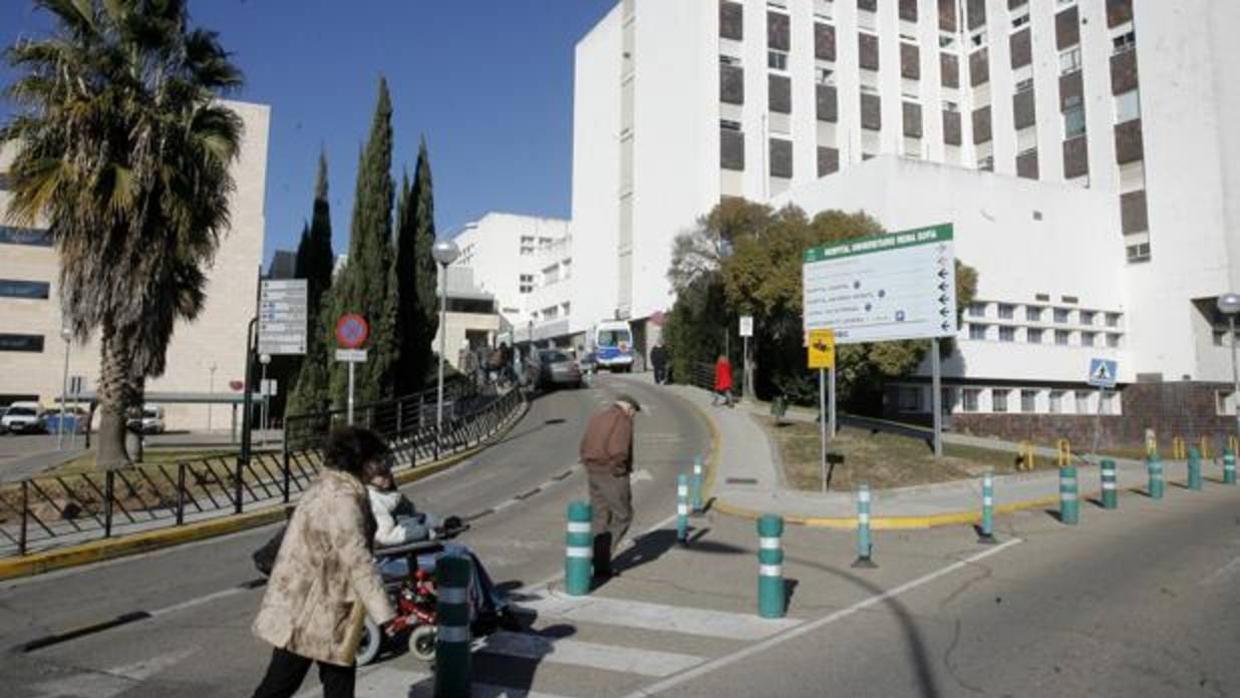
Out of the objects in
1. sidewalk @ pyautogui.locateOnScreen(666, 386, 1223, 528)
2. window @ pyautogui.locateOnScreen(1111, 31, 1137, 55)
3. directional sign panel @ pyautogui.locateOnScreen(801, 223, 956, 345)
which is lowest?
sidewalk @ pyautogui.locateOnScreen(666, 386, 1223, 528)

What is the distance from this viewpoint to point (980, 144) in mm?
52531

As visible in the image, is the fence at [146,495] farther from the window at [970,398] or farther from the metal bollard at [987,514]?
the window at [970,398]

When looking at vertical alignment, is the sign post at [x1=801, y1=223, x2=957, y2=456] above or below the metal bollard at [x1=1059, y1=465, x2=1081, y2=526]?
above

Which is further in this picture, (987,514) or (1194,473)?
(1194,473)

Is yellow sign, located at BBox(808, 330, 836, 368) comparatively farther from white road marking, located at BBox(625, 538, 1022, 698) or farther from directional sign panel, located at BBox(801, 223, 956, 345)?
white road marking, located at BBox(625, 538, 1022, 698)

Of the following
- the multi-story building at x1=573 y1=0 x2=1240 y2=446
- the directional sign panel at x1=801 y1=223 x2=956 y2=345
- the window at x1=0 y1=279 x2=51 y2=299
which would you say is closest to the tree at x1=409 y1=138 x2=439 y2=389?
the directional sign panel at x1=801 y1=223 x2=956 y2=345

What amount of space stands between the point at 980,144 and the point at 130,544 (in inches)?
2041

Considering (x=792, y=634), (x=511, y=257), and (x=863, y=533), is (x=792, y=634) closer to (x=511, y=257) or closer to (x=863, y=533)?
(x=863, y=533)

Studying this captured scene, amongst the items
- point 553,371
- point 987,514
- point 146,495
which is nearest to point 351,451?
point 987,514

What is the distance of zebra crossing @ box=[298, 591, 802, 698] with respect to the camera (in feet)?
18.7

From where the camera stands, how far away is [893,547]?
11.3m

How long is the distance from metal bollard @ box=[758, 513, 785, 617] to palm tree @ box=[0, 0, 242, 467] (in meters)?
13.6

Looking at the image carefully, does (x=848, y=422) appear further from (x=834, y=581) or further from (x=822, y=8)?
(x=822, y=8)

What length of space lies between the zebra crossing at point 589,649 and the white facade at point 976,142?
1205 inches
